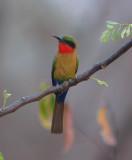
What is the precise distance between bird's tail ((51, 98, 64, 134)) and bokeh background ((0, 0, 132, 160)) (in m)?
1.86

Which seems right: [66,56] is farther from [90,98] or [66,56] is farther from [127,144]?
[90,98]

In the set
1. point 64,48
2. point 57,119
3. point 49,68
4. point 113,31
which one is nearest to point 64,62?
point 64,48

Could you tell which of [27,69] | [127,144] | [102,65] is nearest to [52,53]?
[27,69]

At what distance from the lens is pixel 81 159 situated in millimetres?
5125

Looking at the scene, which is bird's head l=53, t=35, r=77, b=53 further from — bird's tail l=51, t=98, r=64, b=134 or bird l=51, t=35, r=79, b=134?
bird's tail l=51, t=98, r=64, b=134

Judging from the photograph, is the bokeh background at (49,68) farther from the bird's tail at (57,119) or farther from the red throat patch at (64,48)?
the bird's tail at (57,119)

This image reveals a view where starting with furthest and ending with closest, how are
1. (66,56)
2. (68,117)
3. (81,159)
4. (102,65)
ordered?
(81,159)
(66,56)
(68,117)
(102,65)

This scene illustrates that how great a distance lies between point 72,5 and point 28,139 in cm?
217

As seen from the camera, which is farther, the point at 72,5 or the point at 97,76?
the point at 72,5

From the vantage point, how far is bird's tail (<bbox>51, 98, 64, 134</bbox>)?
2410 mm

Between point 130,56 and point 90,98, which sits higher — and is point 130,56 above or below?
above

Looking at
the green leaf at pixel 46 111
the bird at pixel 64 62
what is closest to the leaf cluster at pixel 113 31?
the green leaf at pixel 46 111

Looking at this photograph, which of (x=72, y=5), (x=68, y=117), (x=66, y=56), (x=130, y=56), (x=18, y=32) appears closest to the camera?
(x=68, y=117)

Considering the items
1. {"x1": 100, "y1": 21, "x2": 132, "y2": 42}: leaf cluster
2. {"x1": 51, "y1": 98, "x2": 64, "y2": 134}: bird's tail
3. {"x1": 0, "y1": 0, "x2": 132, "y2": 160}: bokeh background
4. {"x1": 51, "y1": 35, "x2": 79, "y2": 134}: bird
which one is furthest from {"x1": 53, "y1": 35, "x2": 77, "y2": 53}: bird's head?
{"x1": 0, "y1": 0, "x2": 132, "y2": 160}: bokeh background
